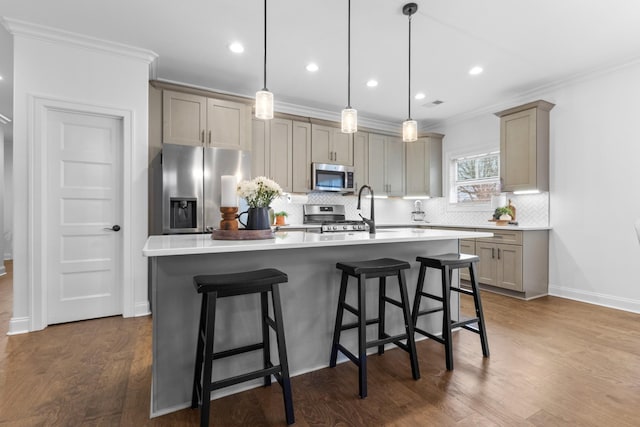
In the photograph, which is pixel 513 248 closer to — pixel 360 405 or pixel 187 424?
pixel 360 405

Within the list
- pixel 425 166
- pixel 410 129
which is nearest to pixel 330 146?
pixel 425 166

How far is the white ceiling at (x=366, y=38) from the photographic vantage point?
8.16 feet

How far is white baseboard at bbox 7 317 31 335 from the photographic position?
8.91 feet

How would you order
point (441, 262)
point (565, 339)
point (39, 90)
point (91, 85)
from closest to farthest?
point (441, 262)
point (565, 339)
point (39, 90)
point (91, 85)

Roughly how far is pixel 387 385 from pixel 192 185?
103 inches

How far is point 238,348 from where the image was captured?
1762 mm

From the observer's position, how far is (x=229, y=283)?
1.51 m

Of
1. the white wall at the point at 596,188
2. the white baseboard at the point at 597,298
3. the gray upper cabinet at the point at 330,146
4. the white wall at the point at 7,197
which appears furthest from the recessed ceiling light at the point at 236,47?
the white wall at the point at 7,197

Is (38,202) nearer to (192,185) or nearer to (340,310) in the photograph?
(192,185)

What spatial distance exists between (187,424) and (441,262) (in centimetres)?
176

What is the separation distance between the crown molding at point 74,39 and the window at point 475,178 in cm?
462

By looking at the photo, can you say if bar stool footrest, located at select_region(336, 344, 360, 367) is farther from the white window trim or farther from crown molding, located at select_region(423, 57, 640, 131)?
crown molding, located at select_region(423, 57, 640, 131)

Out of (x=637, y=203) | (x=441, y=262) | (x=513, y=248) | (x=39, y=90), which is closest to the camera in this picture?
(x=441, y=262)

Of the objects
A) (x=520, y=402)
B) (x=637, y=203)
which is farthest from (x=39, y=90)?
(x=637, y=203)
